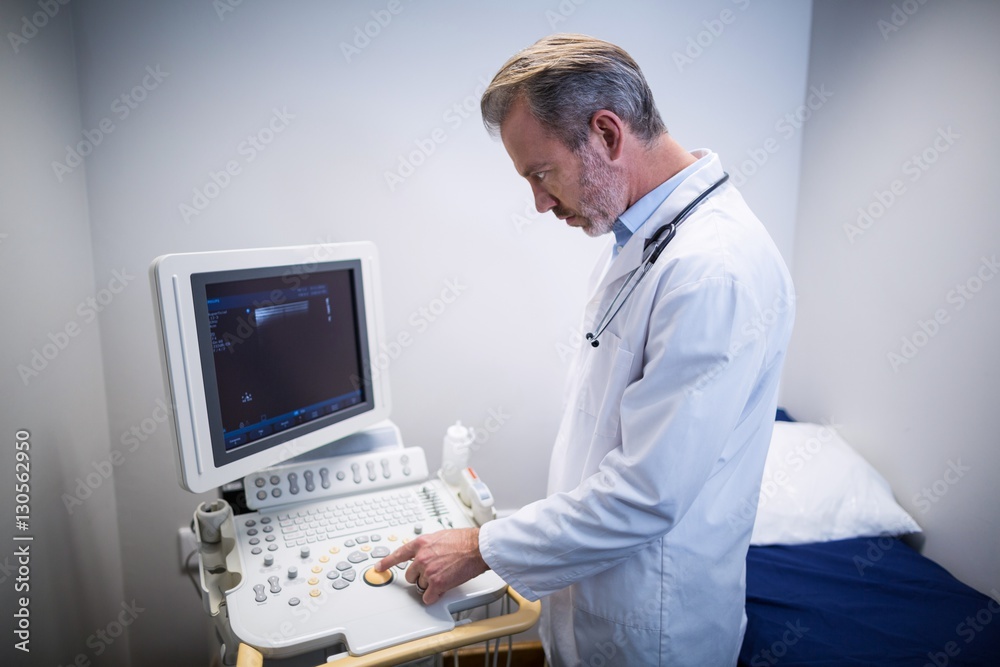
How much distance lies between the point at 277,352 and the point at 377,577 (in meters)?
0.46

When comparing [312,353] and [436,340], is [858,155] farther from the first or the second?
[312,353]

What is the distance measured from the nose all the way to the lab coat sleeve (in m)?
0.28

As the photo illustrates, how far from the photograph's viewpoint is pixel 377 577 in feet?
3.21

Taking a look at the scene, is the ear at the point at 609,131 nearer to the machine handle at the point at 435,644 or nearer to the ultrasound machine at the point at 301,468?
the ultrasound machine at the point at 301,468

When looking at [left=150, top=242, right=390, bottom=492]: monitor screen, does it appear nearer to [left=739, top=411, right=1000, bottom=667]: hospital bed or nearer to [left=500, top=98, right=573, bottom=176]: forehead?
[left=500, top=98, right=573, bottom=176]: forehead

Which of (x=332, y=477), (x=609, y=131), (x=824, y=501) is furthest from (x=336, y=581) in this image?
(x=824, y=501)

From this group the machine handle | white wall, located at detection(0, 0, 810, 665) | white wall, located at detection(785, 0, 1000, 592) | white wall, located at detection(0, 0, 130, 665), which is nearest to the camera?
the machine handle

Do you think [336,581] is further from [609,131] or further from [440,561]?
[609,131]

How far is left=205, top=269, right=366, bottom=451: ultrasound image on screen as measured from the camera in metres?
1.02

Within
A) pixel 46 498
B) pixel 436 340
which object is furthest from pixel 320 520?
pixel 436 340

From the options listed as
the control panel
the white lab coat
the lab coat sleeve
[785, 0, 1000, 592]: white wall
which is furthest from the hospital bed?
the control panel

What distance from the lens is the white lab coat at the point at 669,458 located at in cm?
85

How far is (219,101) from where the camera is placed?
1578 millimetres

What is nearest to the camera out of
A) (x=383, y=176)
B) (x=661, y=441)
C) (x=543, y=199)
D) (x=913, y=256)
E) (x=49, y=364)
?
(x=661, y=441)
